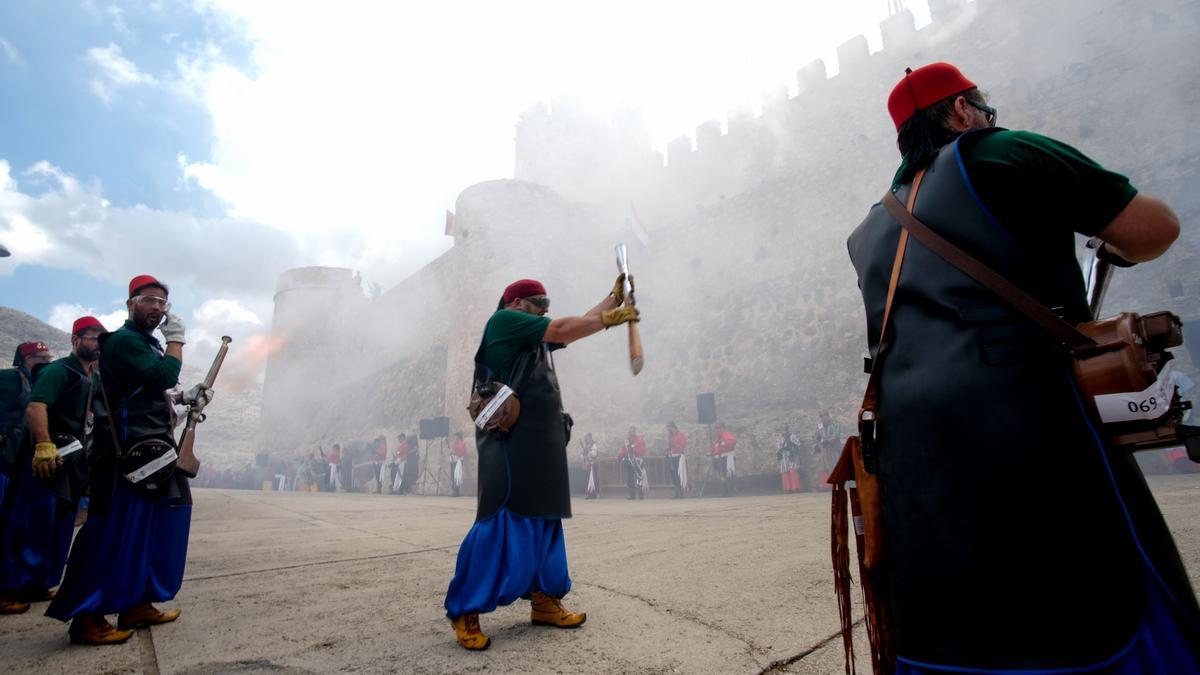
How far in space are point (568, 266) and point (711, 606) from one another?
60.4 feet

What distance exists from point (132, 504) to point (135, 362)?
62cm

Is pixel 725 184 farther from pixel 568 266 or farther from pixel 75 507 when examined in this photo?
pixel 75 507

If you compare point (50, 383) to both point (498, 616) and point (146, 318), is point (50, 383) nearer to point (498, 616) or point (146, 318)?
point (146, 318)

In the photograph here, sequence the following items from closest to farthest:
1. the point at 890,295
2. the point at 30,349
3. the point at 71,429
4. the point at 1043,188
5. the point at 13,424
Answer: the point at 1043,188
the point at 890,295
the point at 71,429
the point at 13,424
the point at 30,349

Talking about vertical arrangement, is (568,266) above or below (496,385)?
above

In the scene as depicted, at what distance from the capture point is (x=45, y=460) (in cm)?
283

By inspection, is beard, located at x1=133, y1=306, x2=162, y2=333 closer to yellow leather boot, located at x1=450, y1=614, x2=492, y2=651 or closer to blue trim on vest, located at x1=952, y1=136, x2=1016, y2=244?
yellow leather boot, located at x1=450, y1=614, x2=492, y2=651

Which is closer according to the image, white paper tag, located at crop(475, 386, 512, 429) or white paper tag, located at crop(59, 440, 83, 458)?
white paper tag, located at crop(475, 386, 512, 429)

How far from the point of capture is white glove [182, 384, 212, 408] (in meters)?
3.09

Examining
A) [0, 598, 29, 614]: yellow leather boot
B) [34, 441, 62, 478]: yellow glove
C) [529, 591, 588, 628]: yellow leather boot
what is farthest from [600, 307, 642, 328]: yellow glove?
[0, 598, 29, 614]: yellow leather boot

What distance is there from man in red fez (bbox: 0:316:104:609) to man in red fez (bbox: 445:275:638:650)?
231 cm

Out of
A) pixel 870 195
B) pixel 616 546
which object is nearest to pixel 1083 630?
pixel 616 546

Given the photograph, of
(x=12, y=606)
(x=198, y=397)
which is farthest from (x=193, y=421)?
(x=12, y=606)

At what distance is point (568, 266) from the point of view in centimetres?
2042
